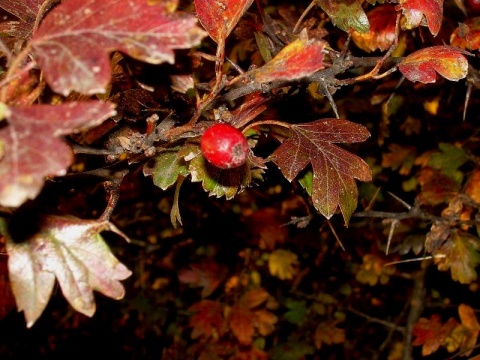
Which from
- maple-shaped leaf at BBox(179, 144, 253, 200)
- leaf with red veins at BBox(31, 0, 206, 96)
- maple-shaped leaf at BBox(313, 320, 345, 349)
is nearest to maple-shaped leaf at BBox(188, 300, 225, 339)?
maple-shaped leaf at BBox(313, 320, 345, 349)

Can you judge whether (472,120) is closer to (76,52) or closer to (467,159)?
(467,159)

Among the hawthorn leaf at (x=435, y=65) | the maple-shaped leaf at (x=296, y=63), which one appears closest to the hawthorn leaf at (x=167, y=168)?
the maple-shaped leaf at (x=296, y=63)

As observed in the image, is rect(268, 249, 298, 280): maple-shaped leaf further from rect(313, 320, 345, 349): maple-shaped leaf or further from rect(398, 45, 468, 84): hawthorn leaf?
rect(398, 45, 468, 84): hawthorn leaf

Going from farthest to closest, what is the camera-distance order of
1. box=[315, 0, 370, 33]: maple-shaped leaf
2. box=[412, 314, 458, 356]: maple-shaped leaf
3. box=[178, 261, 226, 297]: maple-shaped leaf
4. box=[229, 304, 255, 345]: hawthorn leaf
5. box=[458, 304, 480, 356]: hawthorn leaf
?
1. box=[178, 261, 226, 297]: maple-shaped leaf
2. box=[229, 304, 255, 345]: hawthorn leaf
3. box=[412, 314, 458, 356]: maple-shaped leaf
4. box=[458, 304, 480, 356]: hawthorn leaf
5. box=[315, 0, 370, 33]: maple-shaped leaf

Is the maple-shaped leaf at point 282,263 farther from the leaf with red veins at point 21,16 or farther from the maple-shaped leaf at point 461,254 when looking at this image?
the leaf with red veins at point 21,16

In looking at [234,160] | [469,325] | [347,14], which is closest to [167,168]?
[234,160]

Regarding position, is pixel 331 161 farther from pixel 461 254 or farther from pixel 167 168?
pixel 461 254

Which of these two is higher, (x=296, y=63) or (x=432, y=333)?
(x=296, y=63)
